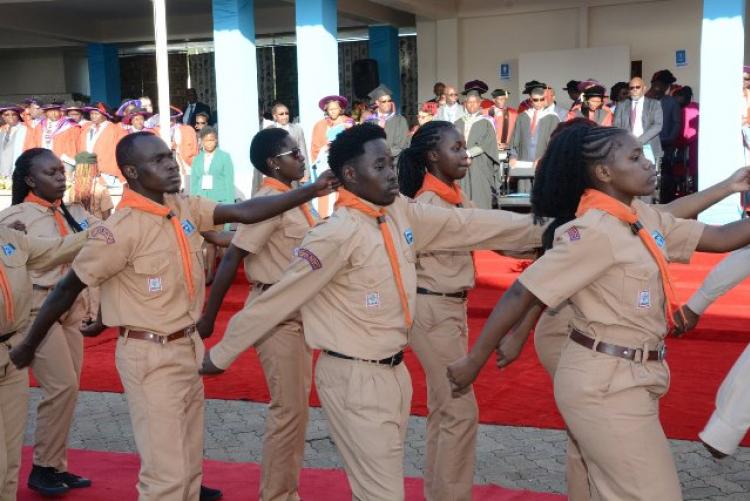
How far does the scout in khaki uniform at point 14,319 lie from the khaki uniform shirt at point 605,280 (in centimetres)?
233

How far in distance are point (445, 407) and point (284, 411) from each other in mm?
809

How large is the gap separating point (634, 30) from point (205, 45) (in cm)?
1225

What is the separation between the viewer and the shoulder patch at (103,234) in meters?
4.00

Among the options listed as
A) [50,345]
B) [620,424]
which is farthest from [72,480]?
[620,424]

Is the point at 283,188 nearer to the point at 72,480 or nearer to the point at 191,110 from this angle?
the point at 72,480

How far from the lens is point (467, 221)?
4008mm

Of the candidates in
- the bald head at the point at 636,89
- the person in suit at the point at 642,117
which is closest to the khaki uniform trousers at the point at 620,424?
the person in suit at the point at 642,117

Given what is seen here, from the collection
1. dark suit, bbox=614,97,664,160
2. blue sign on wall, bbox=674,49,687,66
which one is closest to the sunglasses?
dark suit, bbox=614,97,664,160

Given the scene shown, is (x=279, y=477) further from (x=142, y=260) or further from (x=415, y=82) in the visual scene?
(x=415, y=82)

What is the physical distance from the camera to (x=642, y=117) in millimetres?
12828

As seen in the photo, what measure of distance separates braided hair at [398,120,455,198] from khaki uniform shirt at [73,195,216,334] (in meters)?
1.28

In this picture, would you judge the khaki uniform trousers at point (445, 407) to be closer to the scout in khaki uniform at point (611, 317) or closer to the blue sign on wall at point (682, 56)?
the scout in khaki uniform at point (611, 317)

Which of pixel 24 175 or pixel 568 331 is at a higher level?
pixel 24 175

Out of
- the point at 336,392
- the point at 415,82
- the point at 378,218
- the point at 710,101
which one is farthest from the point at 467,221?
the point at 415,82
